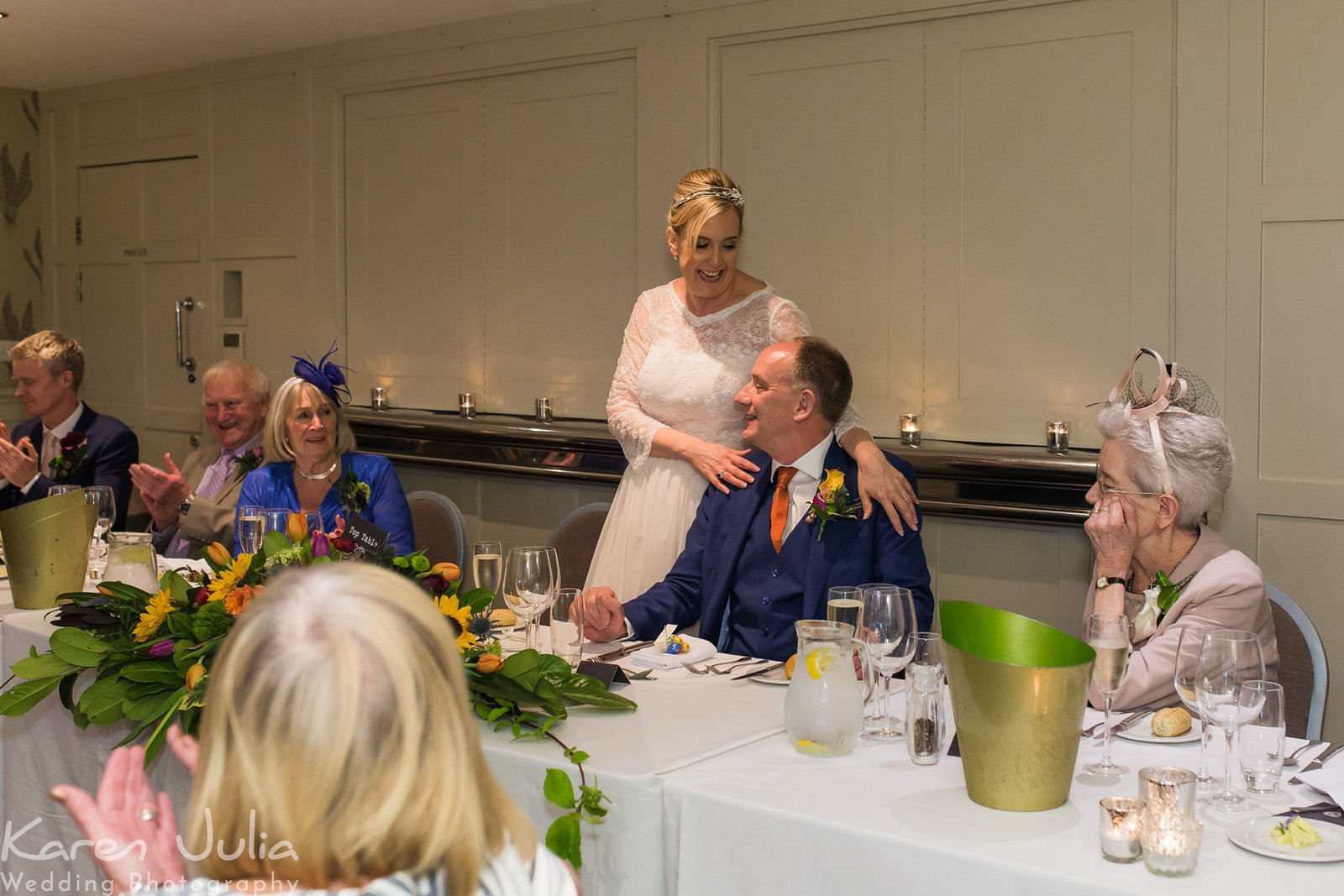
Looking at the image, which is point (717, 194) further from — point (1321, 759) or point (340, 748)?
point (340, 748)

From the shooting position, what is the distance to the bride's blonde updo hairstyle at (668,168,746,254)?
3654 mm

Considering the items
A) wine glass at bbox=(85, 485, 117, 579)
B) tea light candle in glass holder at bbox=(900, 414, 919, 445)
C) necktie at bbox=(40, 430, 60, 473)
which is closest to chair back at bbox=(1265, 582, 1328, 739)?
tea light candle in glass holder at bbox=(900, 414, 919, 445)

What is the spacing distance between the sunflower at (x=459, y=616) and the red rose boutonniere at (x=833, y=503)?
0.98 m

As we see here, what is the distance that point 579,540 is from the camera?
372 centimetres

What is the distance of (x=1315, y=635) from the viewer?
A: 243cm

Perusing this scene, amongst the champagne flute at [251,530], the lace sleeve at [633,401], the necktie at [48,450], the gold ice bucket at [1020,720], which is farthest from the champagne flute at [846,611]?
the necktie at [48,450]

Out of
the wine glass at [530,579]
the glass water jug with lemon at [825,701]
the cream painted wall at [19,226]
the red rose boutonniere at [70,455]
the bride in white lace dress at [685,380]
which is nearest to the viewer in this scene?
the glass water jug with lemon at [825,701]

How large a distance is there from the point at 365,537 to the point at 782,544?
0.94m

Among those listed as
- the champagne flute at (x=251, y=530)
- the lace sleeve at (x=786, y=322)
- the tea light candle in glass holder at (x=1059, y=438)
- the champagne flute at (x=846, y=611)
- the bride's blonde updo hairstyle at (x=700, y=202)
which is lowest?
the champagne flute at (x=846, y=611)

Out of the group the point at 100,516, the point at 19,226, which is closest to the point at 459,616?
the point at 100,516

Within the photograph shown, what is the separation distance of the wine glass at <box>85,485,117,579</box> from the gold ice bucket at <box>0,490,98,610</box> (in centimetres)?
14

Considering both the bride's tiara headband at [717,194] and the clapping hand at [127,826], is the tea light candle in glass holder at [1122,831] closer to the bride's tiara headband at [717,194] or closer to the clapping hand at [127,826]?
the clapping hand at [127,826]

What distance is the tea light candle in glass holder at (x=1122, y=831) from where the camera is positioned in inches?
56.1

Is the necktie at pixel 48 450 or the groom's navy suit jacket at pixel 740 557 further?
the necktie at pixel 48 450
